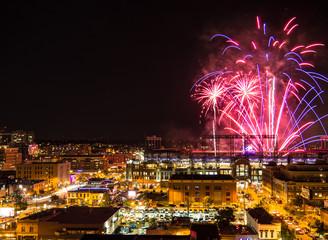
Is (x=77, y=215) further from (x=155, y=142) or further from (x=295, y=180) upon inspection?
(x=155, y=142)

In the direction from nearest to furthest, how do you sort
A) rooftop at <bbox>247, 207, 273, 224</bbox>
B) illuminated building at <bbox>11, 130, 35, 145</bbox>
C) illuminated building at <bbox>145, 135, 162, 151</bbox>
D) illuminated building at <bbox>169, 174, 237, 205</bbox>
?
rooftop at <bbox>247, 207, 273, 224</bbox>, illuminated building at <bbox>169, 174, 237, 205</bbox>, illuminated building at <bbox>145, 135, 162, 151</bbox>, illuminated building at <bbox>11, 130, 35, 145</bbox>

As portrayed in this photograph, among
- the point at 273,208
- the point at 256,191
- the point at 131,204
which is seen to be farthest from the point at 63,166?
the point at 273,208

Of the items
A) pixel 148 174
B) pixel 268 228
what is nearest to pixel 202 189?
pixel 148 174

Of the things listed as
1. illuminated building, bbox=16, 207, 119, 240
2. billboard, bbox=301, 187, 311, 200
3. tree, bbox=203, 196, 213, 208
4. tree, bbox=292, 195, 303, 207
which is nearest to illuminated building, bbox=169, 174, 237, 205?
tree, bbox=203, 196, 213, 208

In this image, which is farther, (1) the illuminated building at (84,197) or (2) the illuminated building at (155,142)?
(2) the illuminated building at (155,142)

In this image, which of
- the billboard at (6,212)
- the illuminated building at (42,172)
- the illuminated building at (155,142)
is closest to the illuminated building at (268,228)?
the billboard at (6,212)

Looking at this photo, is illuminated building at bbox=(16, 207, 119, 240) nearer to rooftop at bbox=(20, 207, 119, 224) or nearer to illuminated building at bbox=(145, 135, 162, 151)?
rooftop at bbox=(20, 207, 119, 224)

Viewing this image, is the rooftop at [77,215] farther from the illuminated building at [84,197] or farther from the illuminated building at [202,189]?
the illuminated building at [202,189]
